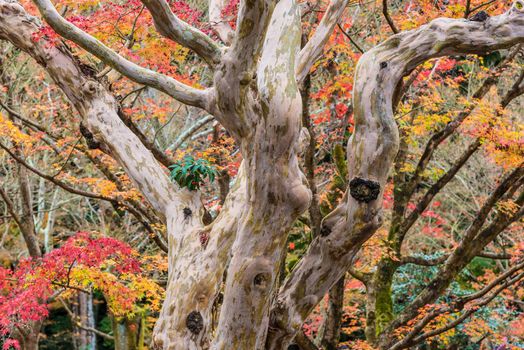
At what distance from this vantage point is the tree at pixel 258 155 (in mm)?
3150

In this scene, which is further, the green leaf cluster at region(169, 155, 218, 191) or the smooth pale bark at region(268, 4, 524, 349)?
the green leaf cluster at region(169, 155, 218, 191)

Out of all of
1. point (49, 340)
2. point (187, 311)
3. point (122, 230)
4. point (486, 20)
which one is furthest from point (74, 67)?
point (49, 340)

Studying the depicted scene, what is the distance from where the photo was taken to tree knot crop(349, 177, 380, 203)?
10.8ft

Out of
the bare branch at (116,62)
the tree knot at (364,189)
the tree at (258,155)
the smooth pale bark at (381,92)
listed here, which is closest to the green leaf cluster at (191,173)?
the tree at (258,155)

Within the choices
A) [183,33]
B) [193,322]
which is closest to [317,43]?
[183,33]

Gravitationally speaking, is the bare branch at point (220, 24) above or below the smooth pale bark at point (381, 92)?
above

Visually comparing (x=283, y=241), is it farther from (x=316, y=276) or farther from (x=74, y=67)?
(x=74, y=67)

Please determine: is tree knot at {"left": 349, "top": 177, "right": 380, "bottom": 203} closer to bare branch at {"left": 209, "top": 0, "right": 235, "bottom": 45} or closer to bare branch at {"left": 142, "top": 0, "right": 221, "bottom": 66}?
bare branch at {"left": 142, "top": 0, "right": 221, "bottom": 66}

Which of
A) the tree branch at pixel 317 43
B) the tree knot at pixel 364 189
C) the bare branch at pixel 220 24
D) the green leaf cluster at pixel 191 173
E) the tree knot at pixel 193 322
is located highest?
the bare branch at pixel 220 24

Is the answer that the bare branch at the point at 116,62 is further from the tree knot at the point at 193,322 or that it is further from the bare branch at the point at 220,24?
the bare branch at the point at 220,24

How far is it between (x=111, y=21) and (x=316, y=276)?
4.13m

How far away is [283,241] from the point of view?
135 inches

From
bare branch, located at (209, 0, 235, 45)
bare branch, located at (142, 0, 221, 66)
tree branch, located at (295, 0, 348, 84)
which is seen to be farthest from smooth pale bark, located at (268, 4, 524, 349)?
bare branch, located at (209, 0, 235, 45)

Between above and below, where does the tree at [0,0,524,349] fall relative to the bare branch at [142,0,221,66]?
below
